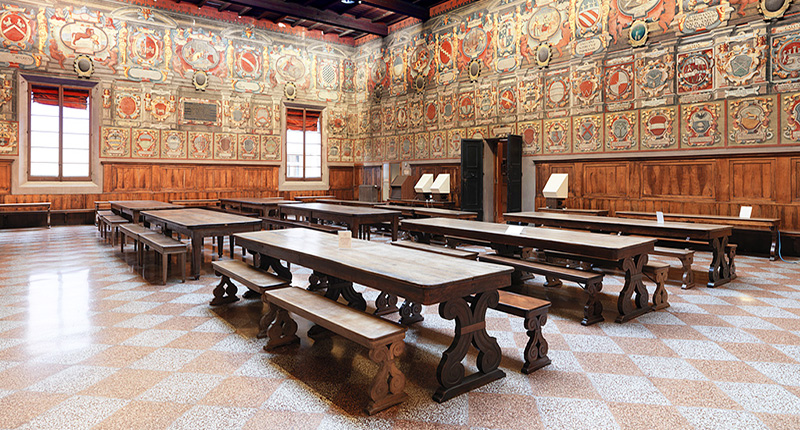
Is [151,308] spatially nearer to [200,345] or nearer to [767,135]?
[200,345]

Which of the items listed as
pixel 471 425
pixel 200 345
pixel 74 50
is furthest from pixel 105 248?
pixel 471 425

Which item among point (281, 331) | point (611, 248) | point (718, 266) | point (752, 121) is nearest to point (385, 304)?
point (281, 331)

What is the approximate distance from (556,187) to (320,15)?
8.44 m

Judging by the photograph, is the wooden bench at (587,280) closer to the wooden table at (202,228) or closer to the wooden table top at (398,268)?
the wooden table top at (398,268)

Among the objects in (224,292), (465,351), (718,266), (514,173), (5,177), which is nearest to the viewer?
(465,351)

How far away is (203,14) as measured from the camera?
1334 cm

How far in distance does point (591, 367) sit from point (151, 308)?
3.71 meters

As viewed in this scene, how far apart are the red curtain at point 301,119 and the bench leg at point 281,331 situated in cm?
1261

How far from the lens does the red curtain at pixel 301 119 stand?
592 inches

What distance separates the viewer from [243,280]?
12.6ft

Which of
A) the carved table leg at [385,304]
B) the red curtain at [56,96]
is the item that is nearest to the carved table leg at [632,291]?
the carved table leg at [385,304]

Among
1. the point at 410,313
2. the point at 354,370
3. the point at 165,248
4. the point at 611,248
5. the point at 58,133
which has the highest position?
the point at 58,133

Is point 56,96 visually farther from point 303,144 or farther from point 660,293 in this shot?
point 660,293

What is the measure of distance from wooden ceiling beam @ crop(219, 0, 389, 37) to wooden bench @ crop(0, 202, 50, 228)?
6.84 metres
